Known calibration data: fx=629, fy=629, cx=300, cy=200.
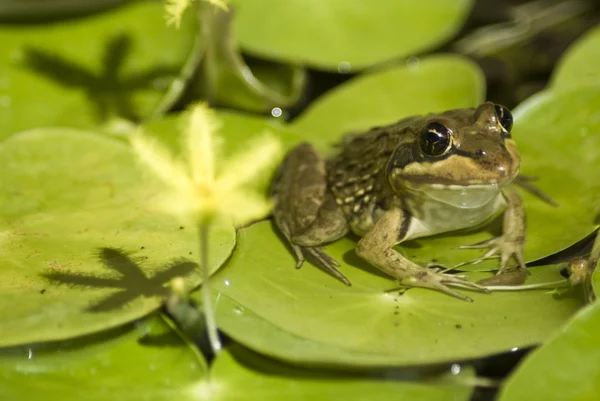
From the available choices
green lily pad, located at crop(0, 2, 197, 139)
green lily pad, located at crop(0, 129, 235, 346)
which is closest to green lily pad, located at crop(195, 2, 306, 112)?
green lily pad, located at crop(0, 2, 197, 139)

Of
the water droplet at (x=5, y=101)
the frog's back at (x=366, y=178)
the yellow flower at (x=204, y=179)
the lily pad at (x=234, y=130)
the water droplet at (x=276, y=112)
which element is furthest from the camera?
the water droplet at (x=276, y=112)

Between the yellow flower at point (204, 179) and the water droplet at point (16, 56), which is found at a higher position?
the yellow flower at point (204, 179)

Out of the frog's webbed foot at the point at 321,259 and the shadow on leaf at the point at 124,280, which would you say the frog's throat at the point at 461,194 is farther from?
the shadow on leaf at the point at 124,280

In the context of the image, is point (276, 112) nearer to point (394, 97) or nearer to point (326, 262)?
point (394, 97)

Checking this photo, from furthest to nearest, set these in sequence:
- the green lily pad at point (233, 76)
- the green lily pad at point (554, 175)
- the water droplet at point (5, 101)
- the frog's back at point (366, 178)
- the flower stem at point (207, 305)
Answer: the water droplet at point (5, 101) → the green lily pad at point (233, 76) → the frog's back at point (366, 178) → the green lily pad at point (554, 175) → the flower stem at point (207, 305)

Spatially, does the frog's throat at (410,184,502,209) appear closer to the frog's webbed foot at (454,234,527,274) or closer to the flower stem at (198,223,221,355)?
the frog's webbed foot at (454,234,527,274)

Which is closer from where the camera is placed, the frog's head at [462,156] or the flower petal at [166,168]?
the flower petal at [166,168]

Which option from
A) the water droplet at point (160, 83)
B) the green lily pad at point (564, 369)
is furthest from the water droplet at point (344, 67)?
the green lily pad at point (564, 369)
